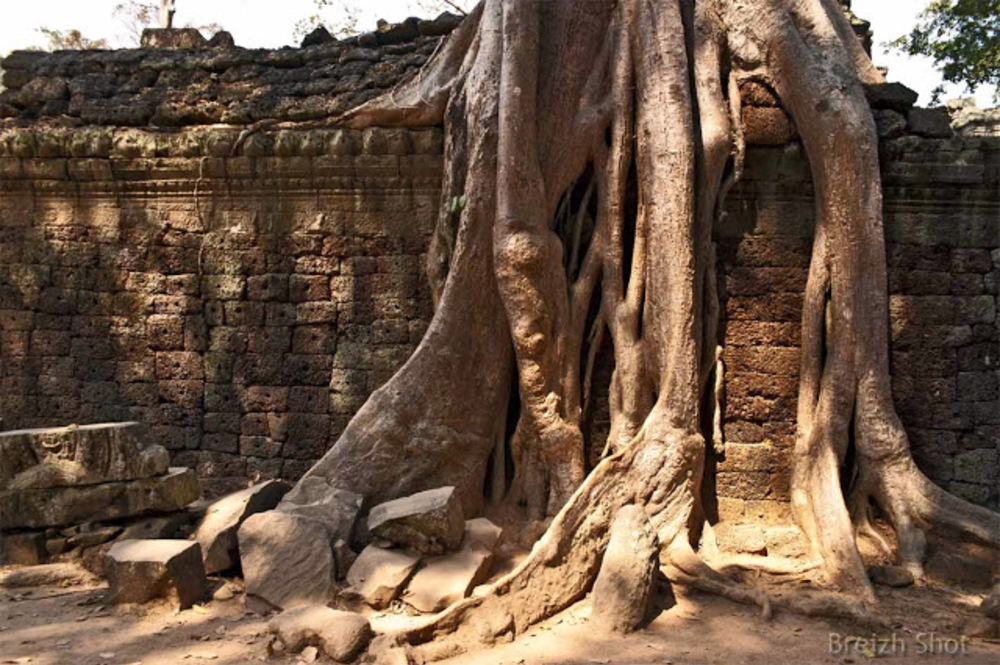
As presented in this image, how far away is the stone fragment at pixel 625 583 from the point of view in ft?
9.55

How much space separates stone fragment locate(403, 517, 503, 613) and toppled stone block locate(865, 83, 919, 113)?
9.87 ft

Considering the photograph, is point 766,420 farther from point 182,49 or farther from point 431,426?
point 182,49

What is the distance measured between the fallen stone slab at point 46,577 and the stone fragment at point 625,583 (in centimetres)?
230

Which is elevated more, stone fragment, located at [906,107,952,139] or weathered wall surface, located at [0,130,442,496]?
stone fragment, located at [906,107,952,139]

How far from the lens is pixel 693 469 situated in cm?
354

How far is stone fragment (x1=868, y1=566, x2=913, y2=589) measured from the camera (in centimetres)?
330

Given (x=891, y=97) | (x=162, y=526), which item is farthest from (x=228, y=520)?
(x=891, y=97)

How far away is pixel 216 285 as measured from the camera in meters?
4.82

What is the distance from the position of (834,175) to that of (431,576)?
8.94 ft

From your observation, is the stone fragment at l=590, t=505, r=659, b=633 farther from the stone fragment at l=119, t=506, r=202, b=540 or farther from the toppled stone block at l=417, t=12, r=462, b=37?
the toppled stone block at l=417, t=12, r=462, b=37

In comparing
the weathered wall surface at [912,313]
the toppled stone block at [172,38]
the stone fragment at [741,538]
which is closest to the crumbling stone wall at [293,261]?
the weathered wall surface at [912,313]

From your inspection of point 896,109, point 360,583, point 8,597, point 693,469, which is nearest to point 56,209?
point 8,597

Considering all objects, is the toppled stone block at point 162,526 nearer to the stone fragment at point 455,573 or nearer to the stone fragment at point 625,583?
the stone fragment at point 455,573

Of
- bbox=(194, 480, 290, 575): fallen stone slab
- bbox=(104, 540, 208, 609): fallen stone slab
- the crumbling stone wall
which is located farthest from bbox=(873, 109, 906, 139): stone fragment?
bbox=(104, 540, 208, 609): fallen stone slab
